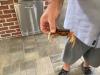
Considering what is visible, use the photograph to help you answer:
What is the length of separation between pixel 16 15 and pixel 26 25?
0.16 metres

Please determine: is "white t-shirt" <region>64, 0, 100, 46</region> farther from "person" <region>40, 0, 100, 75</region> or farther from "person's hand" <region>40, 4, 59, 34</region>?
"person's hand" <region>40, 4, 59, 34</region>

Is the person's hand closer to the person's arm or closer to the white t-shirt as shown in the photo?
the person's arm

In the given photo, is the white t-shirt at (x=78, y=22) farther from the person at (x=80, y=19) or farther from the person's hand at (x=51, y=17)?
the person's hand at (x=51, y=17)

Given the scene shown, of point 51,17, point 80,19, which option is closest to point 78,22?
point 80,19

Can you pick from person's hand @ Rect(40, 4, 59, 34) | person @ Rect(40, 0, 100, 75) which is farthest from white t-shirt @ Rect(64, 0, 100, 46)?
person's hand @ Rect(40, 4, 59, 34)

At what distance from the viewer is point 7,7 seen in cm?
171

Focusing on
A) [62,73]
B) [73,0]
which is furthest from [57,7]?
[62,73]

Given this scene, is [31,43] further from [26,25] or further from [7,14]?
[7,14]

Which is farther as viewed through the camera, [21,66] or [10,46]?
[10,46]

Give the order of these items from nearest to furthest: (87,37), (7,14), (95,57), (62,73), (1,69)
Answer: (87,37) → (95,57) → (62,73) → (1,69) → (7,14)

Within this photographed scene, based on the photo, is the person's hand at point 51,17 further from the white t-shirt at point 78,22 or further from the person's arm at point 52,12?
the white t-shirt at point 78,22

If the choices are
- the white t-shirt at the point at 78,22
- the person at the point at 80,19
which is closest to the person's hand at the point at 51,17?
the person at the point at 80,19

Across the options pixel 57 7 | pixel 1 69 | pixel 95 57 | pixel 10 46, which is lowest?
pixel 1 69

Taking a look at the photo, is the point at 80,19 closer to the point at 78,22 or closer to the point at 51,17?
the point at 78,22
